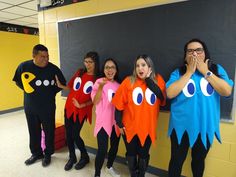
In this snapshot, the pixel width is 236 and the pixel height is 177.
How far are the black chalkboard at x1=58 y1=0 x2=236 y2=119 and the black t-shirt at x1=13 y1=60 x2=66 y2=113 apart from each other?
509 millimetres

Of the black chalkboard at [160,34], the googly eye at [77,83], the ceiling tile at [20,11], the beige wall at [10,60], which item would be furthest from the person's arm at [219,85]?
the beige wall at [10,60]

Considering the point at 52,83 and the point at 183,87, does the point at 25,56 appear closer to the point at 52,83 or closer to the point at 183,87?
the point at 52,83

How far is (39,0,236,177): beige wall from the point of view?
6.14 feet

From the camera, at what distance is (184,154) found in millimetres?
1696

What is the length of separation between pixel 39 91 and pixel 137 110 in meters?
1.31

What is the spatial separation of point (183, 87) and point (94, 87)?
0.94m

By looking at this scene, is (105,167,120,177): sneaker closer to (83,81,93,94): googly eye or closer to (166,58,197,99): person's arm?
(83,81,93,94): googly eye

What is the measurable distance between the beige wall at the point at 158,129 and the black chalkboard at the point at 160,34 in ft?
0.33

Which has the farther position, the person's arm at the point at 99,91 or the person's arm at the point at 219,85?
the person's arm at the point at 99,91

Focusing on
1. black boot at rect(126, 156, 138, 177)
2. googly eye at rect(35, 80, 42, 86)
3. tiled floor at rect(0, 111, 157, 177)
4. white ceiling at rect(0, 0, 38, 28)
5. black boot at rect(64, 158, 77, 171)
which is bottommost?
tiled floor at rect(0, 111, 157, 177)

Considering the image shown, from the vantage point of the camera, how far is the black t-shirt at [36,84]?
2.37m

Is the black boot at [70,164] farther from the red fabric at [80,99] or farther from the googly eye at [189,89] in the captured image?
the googly eye at [189,89]

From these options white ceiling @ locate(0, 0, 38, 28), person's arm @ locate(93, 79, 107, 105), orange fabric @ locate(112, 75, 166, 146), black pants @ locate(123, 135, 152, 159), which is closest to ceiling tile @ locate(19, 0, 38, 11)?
white ceiling @ locate(0, 0, 38, 28)

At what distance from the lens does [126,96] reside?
1.80m
